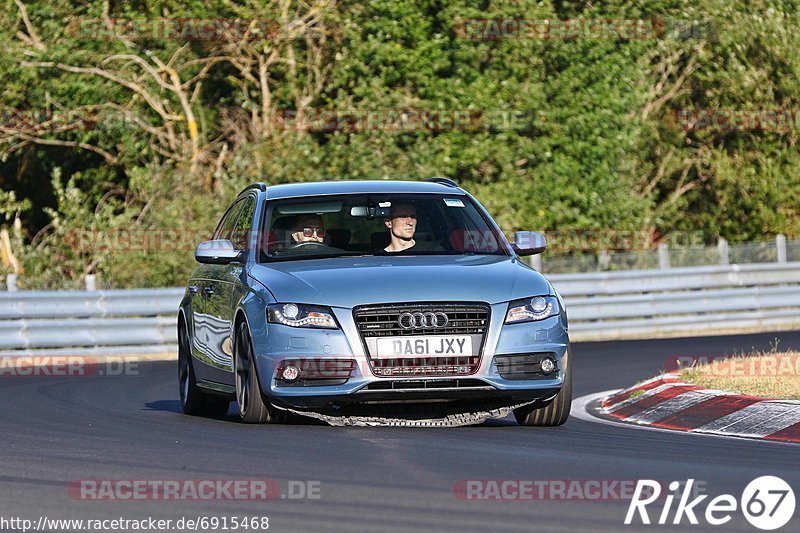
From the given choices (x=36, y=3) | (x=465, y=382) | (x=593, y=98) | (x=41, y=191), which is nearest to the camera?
(x=465, y=382)

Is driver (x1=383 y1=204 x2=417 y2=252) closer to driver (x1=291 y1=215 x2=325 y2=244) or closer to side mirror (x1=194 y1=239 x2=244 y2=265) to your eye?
driver (x1=291 y1=215 x2=325 y2=244)

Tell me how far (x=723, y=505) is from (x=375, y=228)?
4.79m

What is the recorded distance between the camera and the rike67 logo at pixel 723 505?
678 centimetres

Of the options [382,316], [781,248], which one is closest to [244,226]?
[382,316]

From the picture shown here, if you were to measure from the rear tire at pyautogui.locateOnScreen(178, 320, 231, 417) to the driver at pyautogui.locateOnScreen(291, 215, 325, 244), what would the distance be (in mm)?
1583

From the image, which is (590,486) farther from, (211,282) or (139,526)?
(211,282)

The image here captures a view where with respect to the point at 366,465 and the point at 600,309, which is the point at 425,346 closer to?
the point at 366,465

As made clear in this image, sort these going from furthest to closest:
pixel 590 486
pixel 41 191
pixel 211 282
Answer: pixel 41 191 < pixel 211 282 < pixel 590 486

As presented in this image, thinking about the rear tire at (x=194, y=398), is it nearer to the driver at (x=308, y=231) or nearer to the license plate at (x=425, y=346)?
the driver at (x=308, y=231)

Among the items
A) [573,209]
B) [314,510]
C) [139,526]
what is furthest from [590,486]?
[573,209]

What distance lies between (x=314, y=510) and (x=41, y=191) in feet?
92.9

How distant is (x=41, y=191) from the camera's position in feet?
113

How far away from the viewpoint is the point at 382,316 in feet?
33.3

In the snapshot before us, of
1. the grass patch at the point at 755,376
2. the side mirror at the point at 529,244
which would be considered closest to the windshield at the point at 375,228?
the side mirror at the point at 529,244
